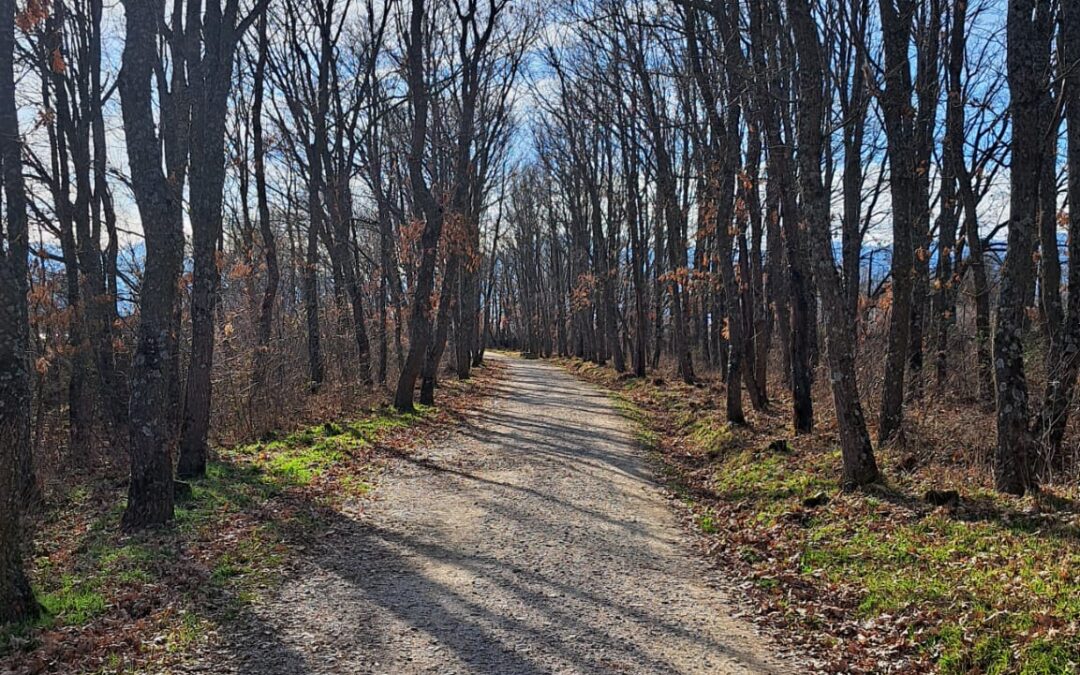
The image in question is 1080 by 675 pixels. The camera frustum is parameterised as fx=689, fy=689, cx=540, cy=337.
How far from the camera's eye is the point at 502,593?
5816mm

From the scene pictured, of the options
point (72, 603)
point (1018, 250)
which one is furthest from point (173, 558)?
point (1018, 250)

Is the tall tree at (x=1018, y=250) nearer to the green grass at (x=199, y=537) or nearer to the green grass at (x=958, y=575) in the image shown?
the green grass at (x=958, y=575)

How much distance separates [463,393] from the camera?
75.8 feet

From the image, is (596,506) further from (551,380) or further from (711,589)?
(551,380)

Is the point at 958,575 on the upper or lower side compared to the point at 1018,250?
lower

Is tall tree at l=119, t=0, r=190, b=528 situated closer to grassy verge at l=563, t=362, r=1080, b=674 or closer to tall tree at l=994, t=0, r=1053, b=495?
grassy verge at l=563, t=362, r=1080, b=674

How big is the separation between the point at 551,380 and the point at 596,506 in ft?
71.6

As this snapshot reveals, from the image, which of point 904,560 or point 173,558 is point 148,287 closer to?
point 173,558

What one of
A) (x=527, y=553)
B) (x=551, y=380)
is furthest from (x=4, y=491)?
(x=551, y=380)

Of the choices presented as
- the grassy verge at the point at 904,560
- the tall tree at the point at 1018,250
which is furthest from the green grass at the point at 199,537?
the tall tree at the point at 1018,250

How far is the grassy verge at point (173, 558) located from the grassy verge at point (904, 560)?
4438 mm

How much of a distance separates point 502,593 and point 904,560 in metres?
3.45

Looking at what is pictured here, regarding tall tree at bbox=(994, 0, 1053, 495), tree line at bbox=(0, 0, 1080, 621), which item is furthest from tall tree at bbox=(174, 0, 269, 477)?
tall tree at bbox=(994, 0, 1053, 495)

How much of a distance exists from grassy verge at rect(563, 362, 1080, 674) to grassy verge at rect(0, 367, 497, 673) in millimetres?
4438
